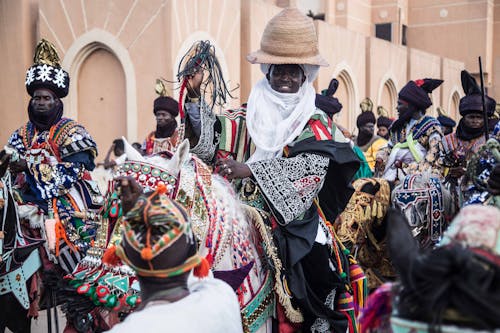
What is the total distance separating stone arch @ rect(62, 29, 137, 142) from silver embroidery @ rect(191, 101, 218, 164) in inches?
348

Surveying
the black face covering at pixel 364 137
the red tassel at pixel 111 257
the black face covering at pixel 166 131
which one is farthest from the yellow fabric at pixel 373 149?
the red tassel at pixel 111 257

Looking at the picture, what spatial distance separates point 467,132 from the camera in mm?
6988

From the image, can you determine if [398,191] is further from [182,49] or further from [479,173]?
[182,49]

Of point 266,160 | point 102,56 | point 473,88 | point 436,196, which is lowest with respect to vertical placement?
point 436,196

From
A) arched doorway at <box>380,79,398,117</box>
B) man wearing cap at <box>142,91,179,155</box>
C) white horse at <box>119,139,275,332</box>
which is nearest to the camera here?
white horse at <box>119,139,275,332</box>

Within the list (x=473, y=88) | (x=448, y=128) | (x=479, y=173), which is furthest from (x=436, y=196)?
(x=448, y=128)

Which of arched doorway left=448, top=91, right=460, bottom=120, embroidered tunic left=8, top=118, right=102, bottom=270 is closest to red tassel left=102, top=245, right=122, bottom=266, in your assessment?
embroidered tunic left=8, top=118, right=102, bottom=270

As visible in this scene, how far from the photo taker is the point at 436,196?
259 inches

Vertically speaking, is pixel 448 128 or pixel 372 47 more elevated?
pixel 372 47

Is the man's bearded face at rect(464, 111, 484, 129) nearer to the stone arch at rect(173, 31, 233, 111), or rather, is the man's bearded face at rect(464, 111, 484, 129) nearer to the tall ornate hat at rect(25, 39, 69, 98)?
the tall ornate hat at rect(25, 39, 69, 98)

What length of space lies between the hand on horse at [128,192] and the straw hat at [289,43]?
1.83 m

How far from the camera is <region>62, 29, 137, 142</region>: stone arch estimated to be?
13.0 metres

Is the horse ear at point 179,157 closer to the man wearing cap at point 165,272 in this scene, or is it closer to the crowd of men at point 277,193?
the crowd of men at point 277,193

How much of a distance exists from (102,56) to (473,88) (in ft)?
27.0
